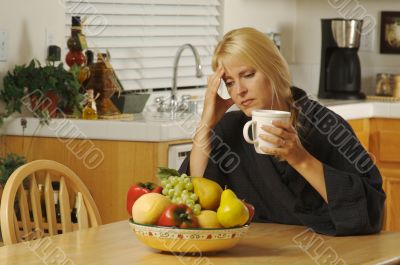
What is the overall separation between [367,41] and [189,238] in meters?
3.65

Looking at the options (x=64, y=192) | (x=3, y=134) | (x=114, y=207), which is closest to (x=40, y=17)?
(x=3, y=134)

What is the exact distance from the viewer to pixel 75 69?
3611mm

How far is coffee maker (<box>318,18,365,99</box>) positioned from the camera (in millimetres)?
4930

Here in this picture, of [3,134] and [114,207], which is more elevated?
[3,134]

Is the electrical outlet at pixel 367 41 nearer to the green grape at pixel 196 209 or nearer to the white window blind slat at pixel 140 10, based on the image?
the white window blind slat at pixel 140 10

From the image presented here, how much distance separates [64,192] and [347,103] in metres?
2.55

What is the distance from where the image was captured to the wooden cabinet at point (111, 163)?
3.42 m

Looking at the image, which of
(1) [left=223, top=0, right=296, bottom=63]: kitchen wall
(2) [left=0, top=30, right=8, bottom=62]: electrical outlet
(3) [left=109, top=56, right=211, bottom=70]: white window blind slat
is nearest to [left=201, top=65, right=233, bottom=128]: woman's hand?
(2) [left=0, top=30, right=8, bottom=62]: electrical outlet

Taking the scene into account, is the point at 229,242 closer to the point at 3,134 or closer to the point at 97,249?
the point at 97,249

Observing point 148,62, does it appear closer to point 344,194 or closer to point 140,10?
point 140,10

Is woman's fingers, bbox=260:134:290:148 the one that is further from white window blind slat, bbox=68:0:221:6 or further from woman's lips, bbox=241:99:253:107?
white window blind slat, bbox=68:0:221:6

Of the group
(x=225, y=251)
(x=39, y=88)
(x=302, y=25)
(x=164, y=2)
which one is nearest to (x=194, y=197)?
(x=225, y=251)

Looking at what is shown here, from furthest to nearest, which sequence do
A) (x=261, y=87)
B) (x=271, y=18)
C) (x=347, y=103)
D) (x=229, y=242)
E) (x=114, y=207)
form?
(x=271, y=18), (x=347, y=103), (x=114, y=207), (x=261, y=87), (x=229, y=242)

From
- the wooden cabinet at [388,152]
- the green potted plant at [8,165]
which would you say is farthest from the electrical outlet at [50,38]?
the wooden cabinet at [388,152]
